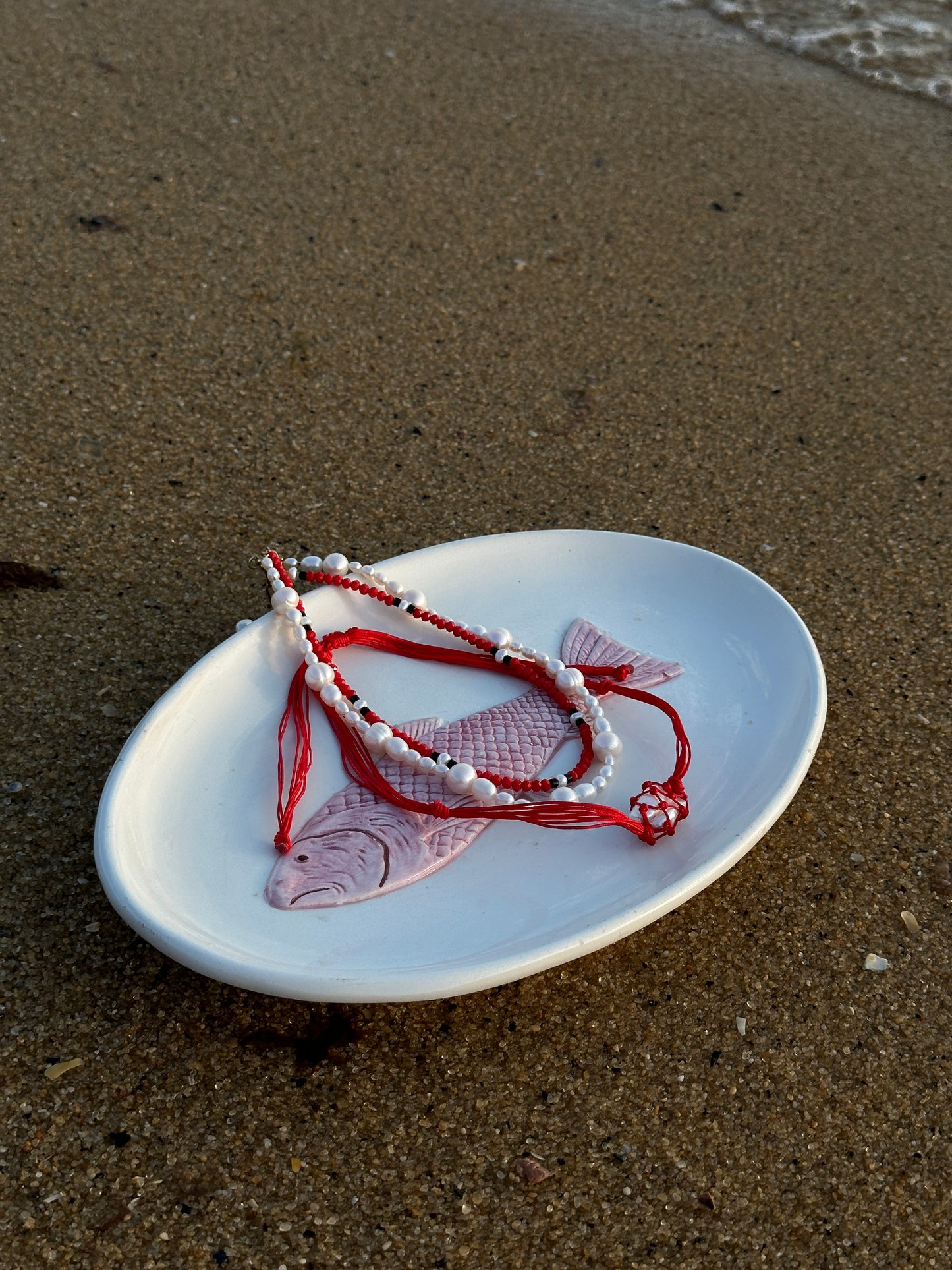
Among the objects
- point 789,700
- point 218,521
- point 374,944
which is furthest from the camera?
point 218,521

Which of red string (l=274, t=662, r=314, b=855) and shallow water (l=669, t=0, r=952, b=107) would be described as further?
shallow water (l=669, t=0, r=952, b=107)

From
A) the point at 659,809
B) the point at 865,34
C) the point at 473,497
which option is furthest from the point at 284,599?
the point at 865,34

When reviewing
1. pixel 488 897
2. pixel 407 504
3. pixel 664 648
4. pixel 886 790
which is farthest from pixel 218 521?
pixel 886 790

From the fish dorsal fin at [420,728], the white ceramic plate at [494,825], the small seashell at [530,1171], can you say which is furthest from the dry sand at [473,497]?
the fish dorsal fin at [420,728]

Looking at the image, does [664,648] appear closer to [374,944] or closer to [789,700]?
[789,700]

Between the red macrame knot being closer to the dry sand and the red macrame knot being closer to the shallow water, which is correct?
the dry sand

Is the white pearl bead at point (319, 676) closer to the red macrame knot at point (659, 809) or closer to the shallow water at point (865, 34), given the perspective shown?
the red macrame knot at point (659, 809)

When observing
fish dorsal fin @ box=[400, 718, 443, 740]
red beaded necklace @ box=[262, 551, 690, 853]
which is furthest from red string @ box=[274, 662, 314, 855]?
fish dorsal fin @ box=[400, 718, 443, 740]
